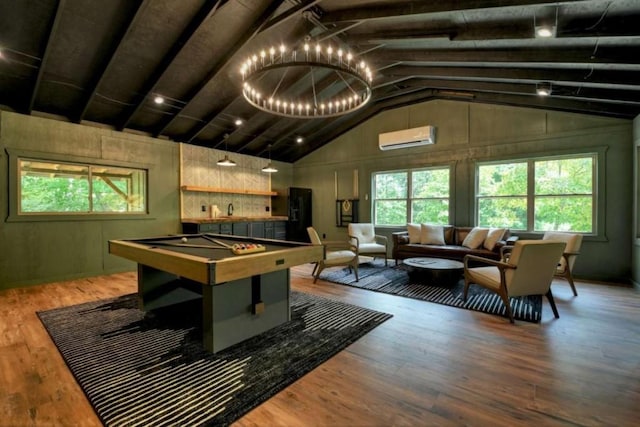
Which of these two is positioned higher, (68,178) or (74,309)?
(68,178)

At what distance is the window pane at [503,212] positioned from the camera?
Answer: 562 cm

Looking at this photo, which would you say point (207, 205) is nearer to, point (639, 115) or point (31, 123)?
point (31, 123)

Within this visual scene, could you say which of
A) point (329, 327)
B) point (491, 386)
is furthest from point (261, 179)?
point (491, 386)

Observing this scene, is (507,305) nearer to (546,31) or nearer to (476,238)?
(476,238)

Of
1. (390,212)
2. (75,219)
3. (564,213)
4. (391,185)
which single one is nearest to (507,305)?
(564,213)

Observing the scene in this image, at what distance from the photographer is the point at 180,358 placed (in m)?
2.39

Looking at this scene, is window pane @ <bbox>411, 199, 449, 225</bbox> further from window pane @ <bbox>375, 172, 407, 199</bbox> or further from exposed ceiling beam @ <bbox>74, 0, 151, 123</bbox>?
exposed ceiling beam @ <bbox>74, 0, 151, 123</bbox>

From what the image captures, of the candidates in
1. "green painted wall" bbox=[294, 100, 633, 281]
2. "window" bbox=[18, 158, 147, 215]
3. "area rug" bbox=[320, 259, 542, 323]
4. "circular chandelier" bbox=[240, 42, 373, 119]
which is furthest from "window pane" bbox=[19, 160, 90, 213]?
"green painted wall" bbox=[294, 100, 633, 281]

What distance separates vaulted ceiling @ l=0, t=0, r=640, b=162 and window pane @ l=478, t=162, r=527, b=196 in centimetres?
122

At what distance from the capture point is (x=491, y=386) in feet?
6.54

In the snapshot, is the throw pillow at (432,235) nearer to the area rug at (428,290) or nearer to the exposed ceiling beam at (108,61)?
the area rug at (428,290)

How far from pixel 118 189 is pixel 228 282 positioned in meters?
4.72

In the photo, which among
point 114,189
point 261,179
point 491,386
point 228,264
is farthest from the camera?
point 261,179

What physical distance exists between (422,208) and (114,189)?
262 inches
